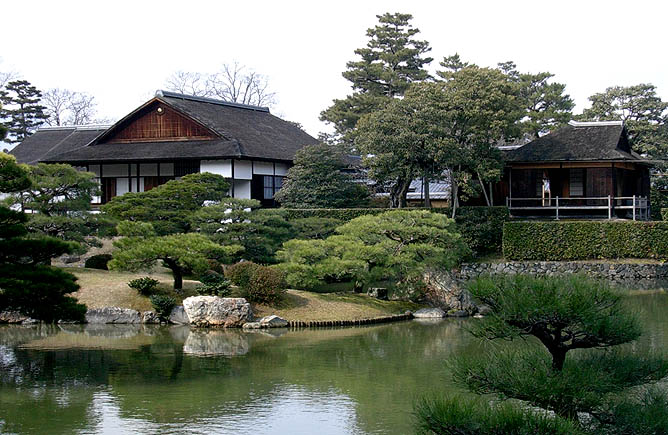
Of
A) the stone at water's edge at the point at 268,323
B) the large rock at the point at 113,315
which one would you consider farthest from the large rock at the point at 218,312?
the large rock at the point at 113,315

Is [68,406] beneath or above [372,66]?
beneath

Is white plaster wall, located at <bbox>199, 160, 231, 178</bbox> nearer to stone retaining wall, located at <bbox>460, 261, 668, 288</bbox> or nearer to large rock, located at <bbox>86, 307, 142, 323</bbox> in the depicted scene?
stone retaining wall, located at <bbox>460, 261, 668, 288</bbox>

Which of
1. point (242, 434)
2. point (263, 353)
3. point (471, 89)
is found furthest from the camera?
point (471, 89)

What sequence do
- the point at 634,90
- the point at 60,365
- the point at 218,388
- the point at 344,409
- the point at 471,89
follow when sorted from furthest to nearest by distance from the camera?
the point at 634,90
the point at 471,89
the point at 60,365
the point at 218,388
the point at 344,409

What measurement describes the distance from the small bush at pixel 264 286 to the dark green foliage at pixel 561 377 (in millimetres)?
12584

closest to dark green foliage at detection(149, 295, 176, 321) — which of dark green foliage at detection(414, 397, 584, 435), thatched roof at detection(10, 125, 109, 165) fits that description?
dark green foliage at detection(414, 397, 584, 435)

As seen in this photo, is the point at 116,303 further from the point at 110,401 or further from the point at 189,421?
the point at 189,421

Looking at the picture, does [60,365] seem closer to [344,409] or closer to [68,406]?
[68,406]

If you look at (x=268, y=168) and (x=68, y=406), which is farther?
(x=268, y=168)

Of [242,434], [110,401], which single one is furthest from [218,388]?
[242,434]

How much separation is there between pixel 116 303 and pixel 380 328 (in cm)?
685

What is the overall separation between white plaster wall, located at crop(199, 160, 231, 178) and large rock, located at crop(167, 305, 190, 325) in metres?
11.4

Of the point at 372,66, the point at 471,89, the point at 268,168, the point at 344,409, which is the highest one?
the point at 372,66

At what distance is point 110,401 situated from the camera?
1174 cm
